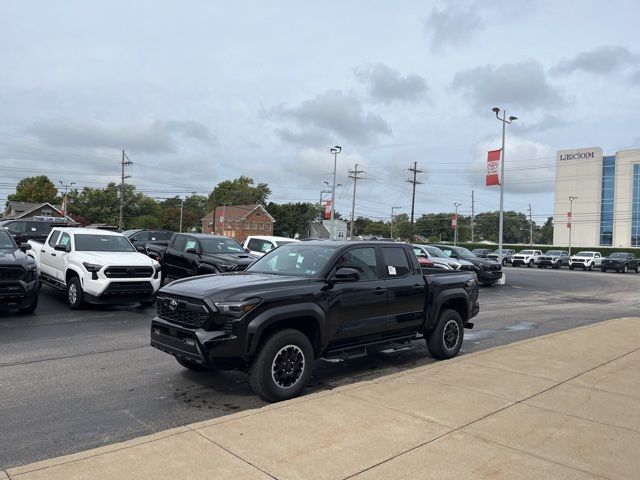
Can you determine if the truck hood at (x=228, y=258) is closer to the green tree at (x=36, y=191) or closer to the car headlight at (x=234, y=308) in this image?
the car headlight at (x=234, y=308)

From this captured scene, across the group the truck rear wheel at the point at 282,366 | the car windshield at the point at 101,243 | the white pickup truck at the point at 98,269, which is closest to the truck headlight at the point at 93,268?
the white pickup truck at the point at 98,269

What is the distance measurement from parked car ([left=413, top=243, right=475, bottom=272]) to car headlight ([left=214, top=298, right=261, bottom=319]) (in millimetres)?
17087

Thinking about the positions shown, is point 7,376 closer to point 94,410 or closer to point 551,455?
point 94,410

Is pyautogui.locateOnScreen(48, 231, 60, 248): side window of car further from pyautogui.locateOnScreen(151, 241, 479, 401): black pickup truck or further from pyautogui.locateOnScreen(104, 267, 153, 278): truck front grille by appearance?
pyautogui.locateOnScreen(151, 241, 479, 401): black pickup truck

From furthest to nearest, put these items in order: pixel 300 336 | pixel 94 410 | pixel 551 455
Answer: pixel 300 336 → pixel 94 410 → pixel 551 455

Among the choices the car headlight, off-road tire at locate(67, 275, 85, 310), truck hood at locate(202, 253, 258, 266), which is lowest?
off-road tire at locate(67, 275, 85, 310)

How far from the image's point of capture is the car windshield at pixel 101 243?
40.1 ft

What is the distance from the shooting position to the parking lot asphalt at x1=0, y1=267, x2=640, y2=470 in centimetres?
471

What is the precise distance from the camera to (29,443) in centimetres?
437

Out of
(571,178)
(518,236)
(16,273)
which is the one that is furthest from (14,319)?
(518,236)

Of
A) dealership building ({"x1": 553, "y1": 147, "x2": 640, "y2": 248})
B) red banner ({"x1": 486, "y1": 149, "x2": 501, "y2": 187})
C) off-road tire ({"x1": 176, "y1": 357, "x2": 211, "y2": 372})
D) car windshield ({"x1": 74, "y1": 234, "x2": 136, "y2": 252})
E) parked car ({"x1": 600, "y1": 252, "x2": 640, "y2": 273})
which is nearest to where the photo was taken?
off-road tire ({"x1": 176, "y1": 357, "x2": 211, "y2": 372})

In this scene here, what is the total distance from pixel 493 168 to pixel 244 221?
258 ft

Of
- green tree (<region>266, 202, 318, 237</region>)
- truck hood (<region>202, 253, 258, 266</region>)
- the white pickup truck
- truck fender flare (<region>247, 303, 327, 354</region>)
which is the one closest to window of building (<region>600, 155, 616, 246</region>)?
green tree (<region>266, 202, 318, 237</region>)

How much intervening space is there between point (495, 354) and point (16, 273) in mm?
8580
